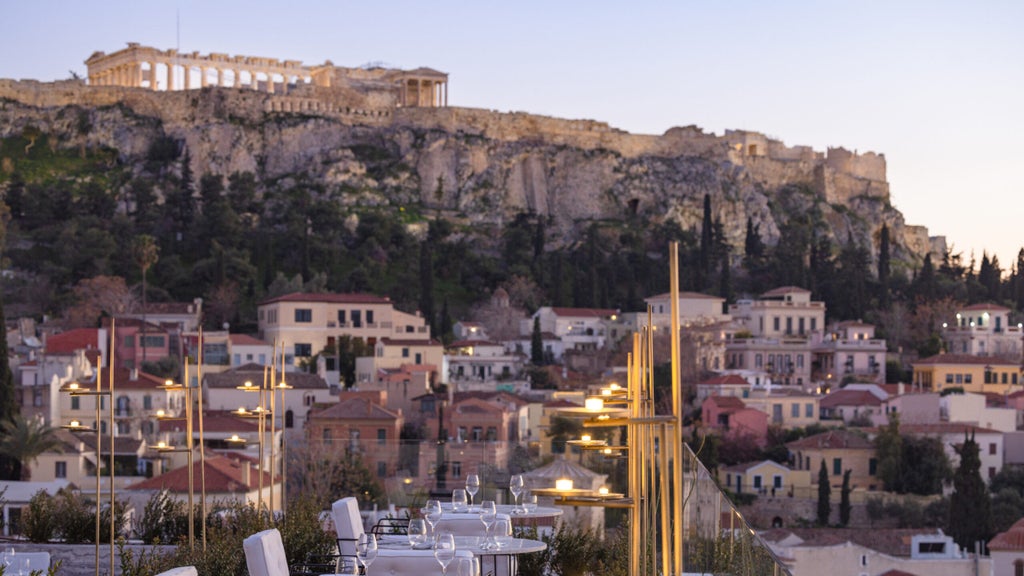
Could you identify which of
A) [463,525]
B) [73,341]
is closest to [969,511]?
[73,341]

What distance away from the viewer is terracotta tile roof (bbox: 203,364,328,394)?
3772cm

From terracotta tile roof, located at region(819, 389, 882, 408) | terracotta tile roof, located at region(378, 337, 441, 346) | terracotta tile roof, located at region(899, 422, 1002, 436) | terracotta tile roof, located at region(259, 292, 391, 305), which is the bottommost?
terracotta tile roof, located at region(899, 422, 1002, 436)

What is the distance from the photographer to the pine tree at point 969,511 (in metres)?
33.7

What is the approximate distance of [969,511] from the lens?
34.0 m

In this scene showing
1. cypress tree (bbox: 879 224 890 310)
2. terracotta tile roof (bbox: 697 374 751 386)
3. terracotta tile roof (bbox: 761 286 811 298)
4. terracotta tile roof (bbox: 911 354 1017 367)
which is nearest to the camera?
terracotta tile roof (bbox: 697 374 751 386)

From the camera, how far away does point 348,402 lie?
112 feet

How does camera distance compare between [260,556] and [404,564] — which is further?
[404,564]

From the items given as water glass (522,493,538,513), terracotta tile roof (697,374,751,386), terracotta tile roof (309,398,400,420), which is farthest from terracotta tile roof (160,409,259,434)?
water glass (522,493,538,513)

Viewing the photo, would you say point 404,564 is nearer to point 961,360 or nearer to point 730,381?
point 730,381

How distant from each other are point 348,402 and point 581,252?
30.1 meters

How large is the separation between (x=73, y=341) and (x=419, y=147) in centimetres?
3129

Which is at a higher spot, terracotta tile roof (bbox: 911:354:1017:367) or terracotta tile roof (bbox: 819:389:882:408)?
terracotta tile roof (bbox: 911:354:1017:367)

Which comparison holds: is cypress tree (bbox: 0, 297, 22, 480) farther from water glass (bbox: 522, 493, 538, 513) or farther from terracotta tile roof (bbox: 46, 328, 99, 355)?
water glass (bbox: 522, 493, 538, 513)

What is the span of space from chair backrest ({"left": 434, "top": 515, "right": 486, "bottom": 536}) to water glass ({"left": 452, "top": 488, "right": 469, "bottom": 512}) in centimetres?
10
